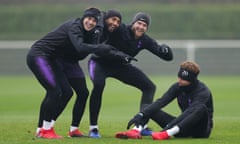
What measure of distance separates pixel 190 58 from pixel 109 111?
1568 centimetres

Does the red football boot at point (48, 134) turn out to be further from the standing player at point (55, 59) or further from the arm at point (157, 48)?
the arm at point (157, 48)

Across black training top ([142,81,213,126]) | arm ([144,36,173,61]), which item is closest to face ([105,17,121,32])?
arm ([144,36,173,61])

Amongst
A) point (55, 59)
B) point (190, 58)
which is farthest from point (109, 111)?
point (190, 58)

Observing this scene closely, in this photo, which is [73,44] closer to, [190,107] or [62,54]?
[62,54]

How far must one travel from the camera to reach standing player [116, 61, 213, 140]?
12.6 m

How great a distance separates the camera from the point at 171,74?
36125 mm

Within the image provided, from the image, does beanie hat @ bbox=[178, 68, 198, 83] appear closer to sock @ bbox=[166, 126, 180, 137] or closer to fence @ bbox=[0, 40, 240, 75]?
sock @ bbox=[166, 126, 180, 137]

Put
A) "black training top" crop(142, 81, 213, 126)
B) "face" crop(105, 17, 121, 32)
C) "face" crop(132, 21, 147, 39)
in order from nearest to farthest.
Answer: "black training top" crop(142, 81, 213, 126)
"face" crop(105, 17, 121, 32)
"face" crop(132, 21, 147, 39)

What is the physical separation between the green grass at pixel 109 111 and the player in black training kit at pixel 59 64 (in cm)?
54

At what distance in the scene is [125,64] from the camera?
14.0m

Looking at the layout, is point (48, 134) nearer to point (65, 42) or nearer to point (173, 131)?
point (65, 42)

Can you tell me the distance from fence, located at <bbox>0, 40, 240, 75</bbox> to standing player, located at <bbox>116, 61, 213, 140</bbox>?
75.3 ft

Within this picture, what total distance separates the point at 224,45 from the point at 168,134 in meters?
24.0

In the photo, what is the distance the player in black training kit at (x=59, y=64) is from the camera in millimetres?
12914
